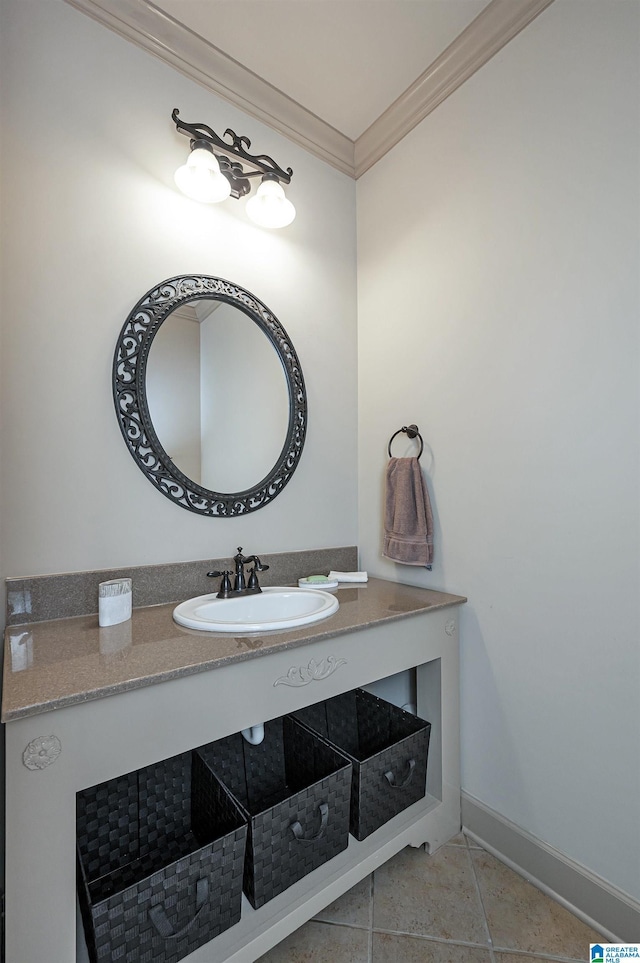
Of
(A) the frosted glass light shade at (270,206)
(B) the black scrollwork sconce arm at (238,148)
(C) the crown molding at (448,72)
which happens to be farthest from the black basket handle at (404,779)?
(C) the crown molding at (448,72)

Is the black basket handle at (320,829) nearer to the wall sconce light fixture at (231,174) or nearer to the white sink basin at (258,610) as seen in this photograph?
the white sink basin at (258,610)

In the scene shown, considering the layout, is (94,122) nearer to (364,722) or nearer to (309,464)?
(309,464)

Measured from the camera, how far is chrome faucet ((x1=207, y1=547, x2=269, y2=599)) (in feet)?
4.70

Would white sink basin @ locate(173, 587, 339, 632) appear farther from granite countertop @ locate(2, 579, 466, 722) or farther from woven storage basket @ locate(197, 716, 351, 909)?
woven storage basket @ locate(197, 716, 351, 909)

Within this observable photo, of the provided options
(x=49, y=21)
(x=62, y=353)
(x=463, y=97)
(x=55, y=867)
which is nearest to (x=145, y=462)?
(x=62, y=353)

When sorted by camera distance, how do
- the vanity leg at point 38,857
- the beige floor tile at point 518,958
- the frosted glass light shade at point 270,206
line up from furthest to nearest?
the frosted glass light shade at point 270,206 < the beige floor tile at point 518,958 < the vanity leg at point 38,857

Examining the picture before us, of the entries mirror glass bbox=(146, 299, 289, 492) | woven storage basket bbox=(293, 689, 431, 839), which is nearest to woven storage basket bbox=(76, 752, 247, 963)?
woven storage basket bbox=(293, 689, 431, 839)

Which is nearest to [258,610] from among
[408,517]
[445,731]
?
[408,517]

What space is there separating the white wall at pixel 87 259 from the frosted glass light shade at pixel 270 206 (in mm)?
74

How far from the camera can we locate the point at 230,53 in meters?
1.56

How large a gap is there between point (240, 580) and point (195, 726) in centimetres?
57

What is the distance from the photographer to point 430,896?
49.0 inches

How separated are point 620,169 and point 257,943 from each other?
2.12 m

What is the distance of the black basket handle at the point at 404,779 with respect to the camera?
1.32 metres
